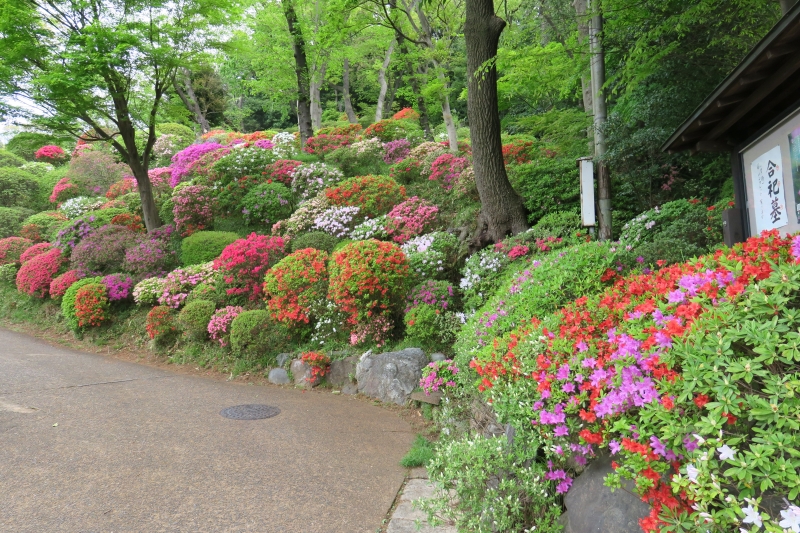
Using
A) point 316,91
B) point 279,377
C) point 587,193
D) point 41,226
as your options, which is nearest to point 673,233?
point 587,193

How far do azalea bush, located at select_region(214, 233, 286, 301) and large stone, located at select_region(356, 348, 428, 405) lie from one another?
3047 mm

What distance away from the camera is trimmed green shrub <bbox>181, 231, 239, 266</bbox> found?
10109mm

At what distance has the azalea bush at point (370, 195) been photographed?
9.77 meters

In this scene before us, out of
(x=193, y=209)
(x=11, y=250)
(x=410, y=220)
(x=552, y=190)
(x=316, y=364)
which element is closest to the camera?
(x=316, y=364)

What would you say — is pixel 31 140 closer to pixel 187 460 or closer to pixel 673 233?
pixel 187 460

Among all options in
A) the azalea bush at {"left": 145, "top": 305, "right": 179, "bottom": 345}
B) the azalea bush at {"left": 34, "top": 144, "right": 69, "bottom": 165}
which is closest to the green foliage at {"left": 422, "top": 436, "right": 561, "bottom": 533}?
the azalea bush at {"left": 145, "top": 305, "right": 179, "bottom": 345}

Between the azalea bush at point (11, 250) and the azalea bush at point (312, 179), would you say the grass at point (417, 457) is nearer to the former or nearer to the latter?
the azalea bush at point (312, 179)

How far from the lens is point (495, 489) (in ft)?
8.93

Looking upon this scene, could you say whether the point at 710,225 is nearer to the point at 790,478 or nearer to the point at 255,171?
the point at 790,478

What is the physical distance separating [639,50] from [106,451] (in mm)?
7376

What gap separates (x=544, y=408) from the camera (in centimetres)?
278

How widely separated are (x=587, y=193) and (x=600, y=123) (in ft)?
5.27

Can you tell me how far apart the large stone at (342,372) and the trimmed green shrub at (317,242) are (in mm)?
2616

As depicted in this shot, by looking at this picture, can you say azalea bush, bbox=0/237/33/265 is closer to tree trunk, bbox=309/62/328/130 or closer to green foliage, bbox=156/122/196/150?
green foliage, bbox=156/122/196/150
